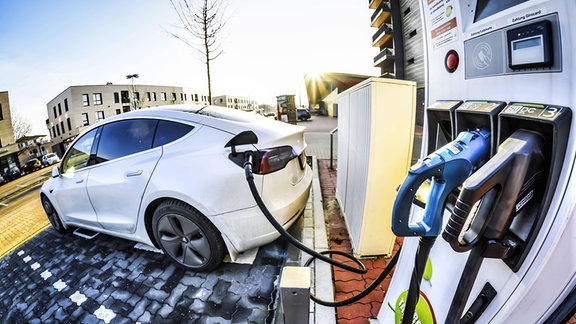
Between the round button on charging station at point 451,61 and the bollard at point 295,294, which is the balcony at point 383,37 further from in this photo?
the bollard at point 295,294

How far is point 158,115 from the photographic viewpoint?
8.70ft

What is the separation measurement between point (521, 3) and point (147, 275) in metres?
3.21

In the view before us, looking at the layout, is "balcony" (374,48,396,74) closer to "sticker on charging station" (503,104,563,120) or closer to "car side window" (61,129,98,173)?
"car side window" (61,129,98,173)

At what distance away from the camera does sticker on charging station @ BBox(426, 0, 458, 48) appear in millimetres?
1136

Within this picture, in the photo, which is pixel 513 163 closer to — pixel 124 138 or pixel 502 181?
pixel 502 181

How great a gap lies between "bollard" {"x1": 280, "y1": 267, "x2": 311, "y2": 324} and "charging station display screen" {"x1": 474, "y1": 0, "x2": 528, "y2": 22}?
1.27m

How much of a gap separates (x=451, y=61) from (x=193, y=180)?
201 cm

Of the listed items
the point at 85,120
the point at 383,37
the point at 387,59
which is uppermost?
the point at 383,37

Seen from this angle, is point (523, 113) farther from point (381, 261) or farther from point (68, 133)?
point (68, 133)

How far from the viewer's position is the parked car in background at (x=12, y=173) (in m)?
23.9

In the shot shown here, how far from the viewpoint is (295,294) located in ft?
4.02

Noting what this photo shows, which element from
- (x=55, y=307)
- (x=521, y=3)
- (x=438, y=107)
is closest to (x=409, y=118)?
(x=438, y=107)

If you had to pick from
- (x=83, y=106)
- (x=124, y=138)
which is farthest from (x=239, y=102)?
(x=124, y=138)

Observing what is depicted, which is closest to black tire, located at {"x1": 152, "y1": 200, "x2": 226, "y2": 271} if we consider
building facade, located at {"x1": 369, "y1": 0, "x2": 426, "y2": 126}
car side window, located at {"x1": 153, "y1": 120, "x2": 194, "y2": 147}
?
car side window, located at {"x1": 153, "y1": 120, "x2": 194, "y2": 147}
